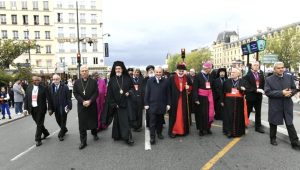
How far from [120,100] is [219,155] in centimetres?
287

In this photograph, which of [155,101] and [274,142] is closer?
[274,142]

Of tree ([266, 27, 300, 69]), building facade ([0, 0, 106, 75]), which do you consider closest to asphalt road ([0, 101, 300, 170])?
tree ([266, 27, 300, 69])

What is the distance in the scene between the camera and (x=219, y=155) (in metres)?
6.39

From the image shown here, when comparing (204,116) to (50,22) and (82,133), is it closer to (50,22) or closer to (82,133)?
(82,133)

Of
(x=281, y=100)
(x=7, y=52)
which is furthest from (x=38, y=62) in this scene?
(x=281, y=100)

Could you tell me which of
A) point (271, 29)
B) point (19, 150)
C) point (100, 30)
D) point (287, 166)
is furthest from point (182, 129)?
point (271, 29)

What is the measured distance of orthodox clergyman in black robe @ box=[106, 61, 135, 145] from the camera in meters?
7.85

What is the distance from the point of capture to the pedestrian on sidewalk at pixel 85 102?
7629 mm

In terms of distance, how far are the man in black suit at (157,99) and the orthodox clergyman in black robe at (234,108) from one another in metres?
1.61

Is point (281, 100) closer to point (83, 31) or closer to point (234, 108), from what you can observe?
point (234, 108)

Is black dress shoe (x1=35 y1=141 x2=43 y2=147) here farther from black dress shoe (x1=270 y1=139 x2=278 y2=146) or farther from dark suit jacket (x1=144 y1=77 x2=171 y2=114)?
black dress shoe (x1=270 y1=139 x2=278 y2=146)

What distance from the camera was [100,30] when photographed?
2665 inches

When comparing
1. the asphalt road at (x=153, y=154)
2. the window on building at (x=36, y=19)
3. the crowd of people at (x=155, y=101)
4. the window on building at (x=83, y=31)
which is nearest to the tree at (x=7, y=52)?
the asphalt road at (x=153, y=154)

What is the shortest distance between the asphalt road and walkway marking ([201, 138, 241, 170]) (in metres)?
0.07
